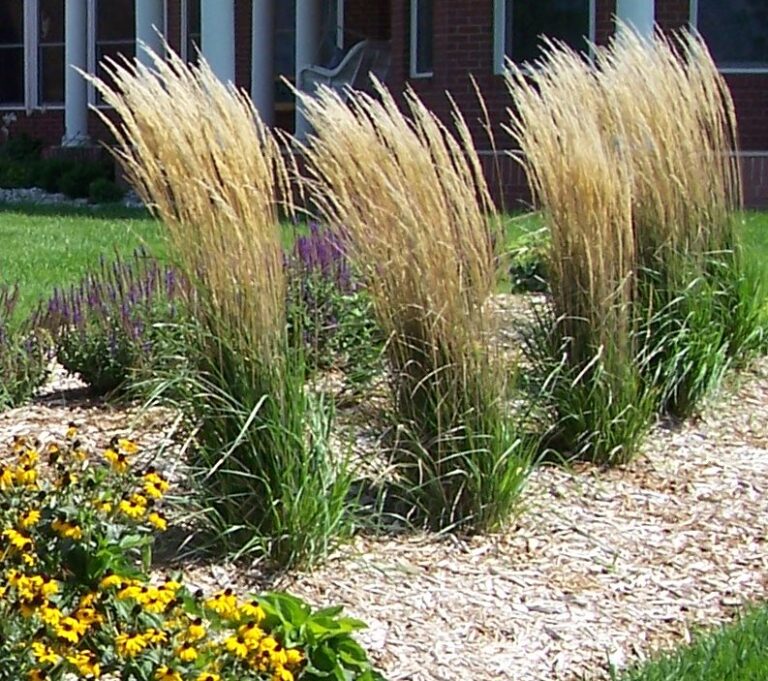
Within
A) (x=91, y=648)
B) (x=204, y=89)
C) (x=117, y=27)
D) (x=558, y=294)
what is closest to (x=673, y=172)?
(x=558, y=294)

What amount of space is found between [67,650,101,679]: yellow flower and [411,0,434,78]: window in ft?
45.0

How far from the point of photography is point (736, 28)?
1524 cm

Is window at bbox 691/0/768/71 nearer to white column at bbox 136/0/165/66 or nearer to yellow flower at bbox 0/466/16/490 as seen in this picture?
white column at bbox 136/0/165/66

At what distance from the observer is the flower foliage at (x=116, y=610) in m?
3.10

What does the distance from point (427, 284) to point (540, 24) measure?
11604 millimetres

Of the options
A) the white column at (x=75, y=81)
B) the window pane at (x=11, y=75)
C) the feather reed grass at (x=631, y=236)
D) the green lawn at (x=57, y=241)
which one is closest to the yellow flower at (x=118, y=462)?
the feather reed grass at (x=631, y=236)

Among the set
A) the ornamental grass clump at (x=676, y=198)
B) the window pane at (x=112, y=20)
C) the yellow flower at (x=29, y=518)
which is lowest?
the yellow flower at (x=29, y=518)

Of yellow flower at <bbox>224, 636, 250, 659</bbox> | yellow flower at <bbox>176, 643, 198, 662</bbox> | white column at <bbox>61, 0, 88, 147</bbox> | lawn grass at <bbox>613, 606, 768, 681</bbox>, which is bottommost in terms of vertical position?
lawn grass at <bbox>613, 606, 768, 681</bbox>

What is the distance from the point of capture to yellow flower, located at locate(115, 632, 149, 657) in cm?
304

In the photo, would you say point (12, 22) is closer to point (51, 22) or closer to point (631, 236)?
point (51, 22)

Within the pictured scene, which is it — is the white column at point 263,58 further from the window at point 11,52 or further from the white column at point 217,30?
the window at point 11,52

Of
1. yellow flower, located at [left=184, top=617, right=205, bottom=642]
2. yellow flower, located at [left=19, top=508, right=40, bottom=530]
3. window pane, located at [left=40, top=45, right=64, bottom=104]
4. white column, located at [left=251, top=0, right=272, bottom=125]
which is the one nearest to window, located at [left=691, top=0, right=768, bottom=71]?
white column, located at [left=251, top=0, right=272, bottom=125]

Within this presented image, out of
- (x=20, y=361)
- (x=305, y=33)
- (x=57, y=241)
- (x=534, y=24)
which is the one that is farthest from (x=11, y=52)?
(x=20, y=361)

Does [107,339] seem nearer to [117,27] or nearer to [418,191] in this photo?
[418,191]
